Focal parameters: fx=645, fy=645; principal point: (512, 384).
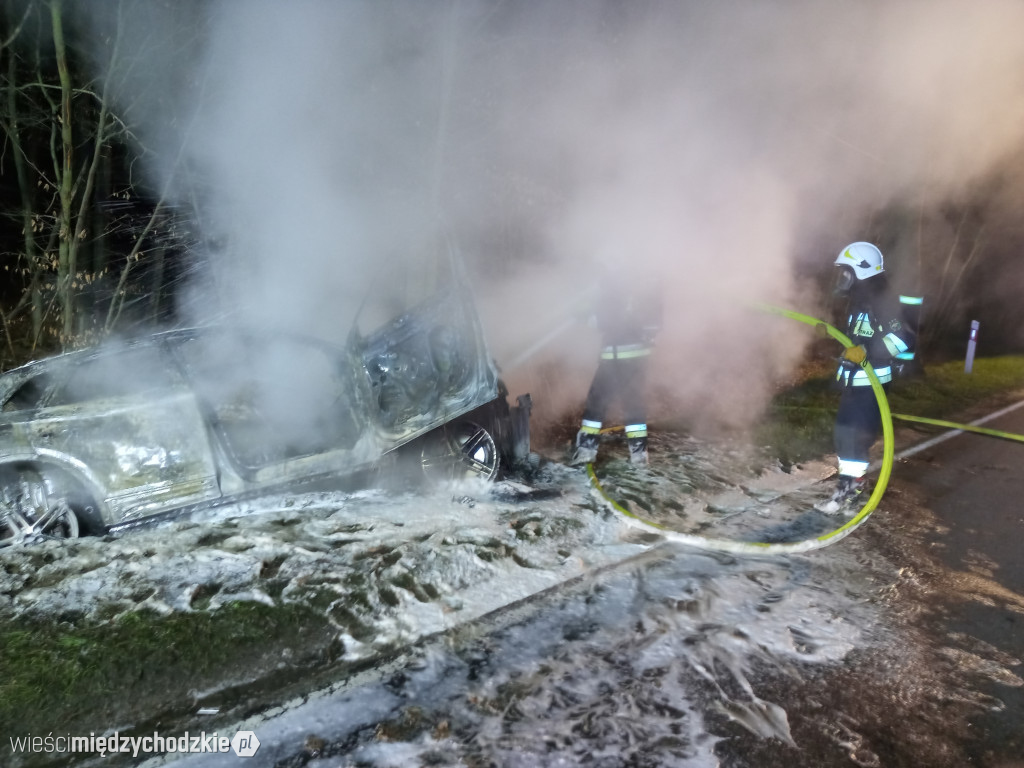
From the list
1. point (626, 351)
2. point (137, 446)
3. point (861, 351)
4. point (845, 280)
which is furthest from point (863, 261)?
point (137, 446)

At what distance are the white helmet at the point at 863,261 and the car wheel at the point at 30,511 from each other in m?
→ 5.56

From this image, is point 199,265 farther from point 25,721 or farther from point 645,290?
point 25,721

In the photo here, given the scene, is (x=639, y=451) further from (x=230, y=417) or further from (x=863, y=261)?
(x=230, y=417)

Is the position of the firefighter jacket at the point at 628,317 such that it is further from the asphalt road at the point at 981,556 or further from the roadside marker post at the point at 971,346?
the roadside marker post at the point at 971,346

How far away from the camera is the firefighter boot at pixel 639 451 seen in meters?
5.61

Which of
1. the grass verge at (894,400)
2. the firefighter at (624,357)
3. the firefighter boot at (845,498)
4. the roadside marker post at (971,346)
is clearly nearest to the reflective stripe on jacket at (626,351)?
the firefighter at (624,357)

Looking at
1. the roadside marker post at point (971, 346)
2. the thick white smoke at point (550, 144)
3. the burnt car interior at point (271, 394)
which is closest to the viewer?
the burnt car interior at point (271, 394)

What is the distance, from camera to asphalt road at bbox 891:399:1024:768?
2.66 meters

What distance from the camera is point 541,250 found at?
7770 millimetres

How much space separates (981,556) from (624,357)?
9.36 feet

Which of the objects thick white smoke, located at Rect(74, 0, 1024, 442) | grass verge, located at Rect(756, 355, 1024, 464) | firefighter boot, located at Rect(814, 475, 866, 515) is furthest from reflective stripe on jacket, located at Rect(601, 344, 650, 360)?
firefighter boot, located at Rect(814, 475, 866, 515)

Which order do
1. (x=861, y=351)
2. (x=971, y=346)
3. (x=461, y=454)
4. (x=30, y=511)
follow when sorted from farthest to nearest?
(x=971, y=346) → (x=861, y=351) → (x=461, y=454) → (x=30, y=511)

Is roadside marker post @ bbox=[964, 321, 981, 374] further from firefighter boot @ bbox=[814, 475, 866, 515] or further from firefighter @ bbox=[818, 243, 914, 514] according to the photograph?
firefighter boot @ bbox=[814, 475, 866, 515]

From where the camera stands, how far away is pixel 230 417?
4.04 metres
